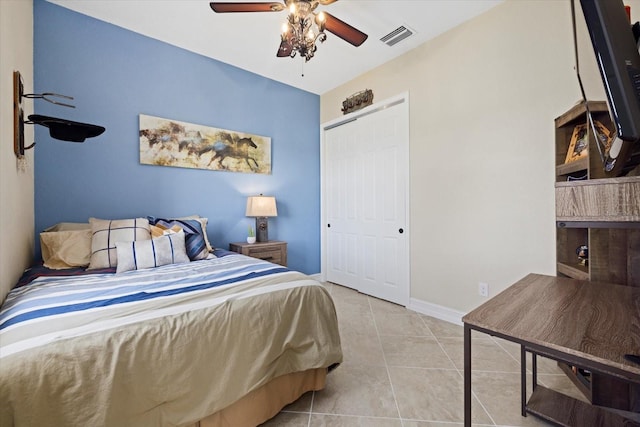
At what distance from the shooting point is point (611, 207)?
73cm

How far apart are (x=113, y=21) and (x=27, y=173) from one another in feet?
5.36

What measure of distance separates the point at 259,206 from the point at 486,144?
8.16 feet

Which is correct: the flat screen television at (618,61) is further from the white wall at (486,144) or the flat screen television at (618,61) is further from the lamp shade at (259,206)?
the lamp shade at (259,206)

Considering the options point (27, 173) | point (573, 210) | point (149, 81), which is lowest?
point (573, 210)

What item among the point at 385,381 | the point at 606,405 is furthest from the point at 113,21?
the point at 606,405

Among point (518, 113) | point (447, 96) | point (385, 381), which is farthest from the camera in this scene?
point (447, 96)

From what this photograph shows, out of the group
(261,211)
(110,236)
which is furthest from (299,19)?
(110,236)

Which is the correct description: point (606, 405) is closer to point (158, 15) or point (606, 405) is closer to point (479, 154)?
point (479, 154)

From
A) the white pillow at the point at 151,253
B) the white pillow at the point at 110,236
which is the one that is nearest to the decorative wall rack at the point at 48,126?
the white pillow at the point at 110,236

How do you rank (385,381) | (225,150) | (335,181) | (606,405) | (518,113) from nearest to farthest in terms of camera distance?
1. (606,405)
2. (385,381)
3. (518,113)
4. (225,150)
5. (335,181)

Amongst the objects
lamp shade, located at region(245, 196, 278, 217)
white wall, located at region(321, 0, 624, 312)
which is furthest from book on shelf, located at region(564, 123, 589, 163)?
lamp shade, located at region(245, 196, 278, 217)

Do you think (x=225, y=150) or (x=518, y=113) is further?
(x=225, y=150)

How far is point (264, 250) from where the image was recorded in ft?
10.8

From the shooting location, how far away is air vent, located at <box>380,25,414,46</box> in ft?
8.75
